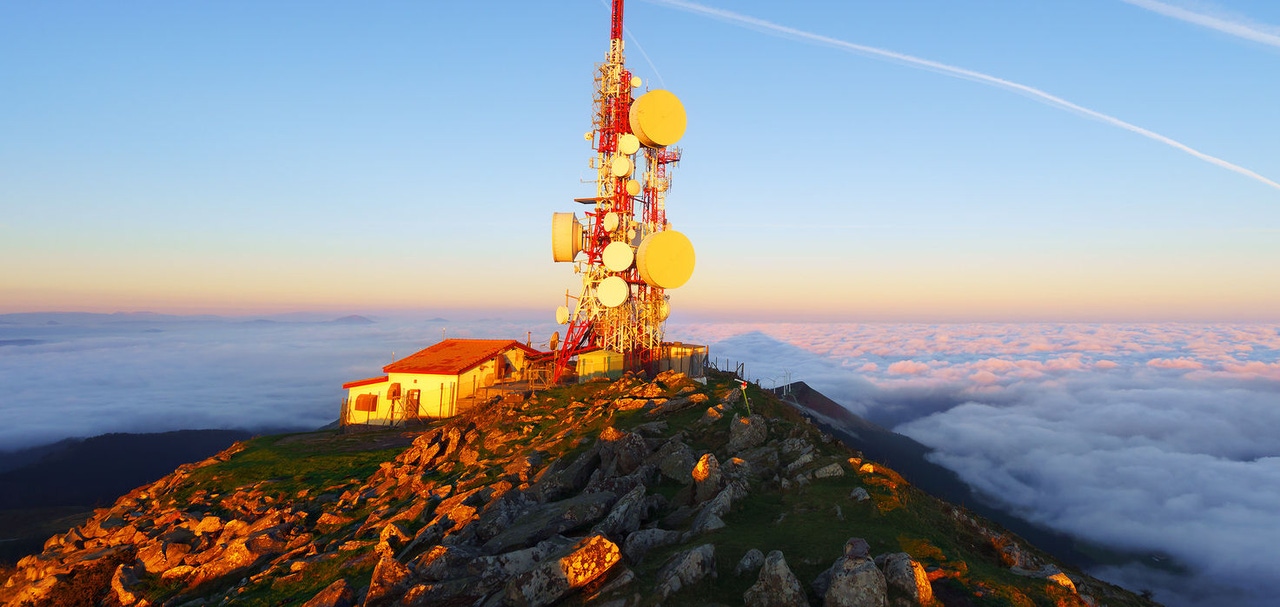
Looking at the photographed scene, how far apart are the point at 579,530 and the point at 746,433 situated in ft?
26.0

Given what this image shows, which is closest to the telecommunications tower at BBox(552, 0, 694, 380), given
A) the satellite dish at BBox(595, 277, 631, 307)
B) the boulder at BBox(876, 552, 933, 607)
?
the satellite dish at BBox(595, 277, 631, 307)

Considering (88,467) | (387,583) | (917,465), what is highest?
(387,583)

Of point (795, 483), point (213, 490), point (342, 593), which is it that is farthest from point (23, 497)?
point (795, 483)

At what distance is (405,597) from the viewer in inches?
459

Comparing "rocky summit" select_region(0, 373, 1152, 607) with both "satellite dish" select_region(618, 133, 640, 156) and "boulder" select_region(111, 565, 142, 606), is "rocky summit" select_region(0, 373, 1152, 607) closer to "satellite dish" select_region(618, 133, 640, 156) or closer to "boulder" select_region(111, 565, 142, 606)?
"boulder" select_region(111, 565, 142, 606)

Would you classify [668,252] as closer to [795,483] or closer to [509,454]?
[509,454]

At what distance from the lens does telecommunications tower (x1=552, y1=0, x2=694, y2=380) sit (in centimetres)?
4431

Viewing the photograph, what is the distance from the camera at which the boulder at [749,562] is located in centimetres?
1068

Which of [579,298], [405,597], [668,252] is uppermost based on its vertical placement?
[668,252]

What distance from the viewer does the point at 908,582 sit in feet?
31.7

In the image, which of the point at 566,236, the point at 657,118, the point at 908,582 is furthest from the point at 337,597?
the point at 657,118

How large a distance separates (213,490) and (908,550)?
116 feet

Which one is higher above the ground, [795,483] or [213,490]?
[795,483]

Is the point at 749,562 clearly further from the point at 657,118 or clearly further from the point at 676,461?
the point at 657,118
